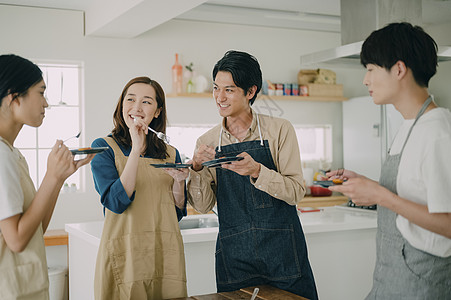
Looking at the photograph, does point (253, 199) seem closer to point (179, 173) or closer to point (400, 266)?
point (179, 173)

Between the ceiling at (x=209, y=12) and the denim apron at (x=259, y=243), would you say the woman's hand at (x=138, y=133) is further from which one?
the ceiling at (x=209, y=12)

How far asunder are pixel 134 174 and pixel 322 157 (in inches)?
199

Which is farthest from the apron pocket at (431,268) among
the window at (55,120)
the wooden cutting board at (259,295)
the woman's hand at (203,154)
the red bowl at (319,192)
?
the red bowl at (319,192)

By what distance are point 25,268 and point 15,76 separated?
1.96ft

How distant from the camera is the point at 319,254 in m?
3.54

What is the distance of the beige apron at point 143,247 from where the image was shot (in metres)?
1.99

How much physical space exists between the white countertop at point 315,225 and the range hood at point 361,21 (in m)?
1.24

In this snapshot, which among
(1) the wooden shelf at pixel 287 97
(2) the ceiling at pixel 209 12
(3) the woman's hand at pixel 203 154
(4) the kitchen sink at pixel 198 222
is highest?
(2) the ceiling at pixel 209 12

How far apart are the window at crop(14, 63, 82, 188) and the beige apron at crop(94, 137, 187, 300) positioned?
3443 mm

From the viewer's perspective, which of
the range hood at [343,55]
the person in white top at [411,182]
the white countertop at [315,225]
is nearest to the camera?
the person in white top at [411,182]

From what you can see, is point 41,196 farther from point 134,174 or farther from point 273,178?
point 273,178

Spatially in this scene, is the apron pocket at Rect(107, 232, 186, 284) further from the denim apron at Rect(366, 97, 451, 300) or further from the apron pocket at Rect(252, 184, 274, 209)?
the denim apron at Rect(366, 97, 451, 300)

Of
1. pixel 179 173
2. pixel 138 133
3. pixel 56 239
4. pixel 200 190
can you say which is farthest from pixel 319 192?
pixel 138 133

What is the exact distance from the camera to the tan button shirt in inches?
82.0
